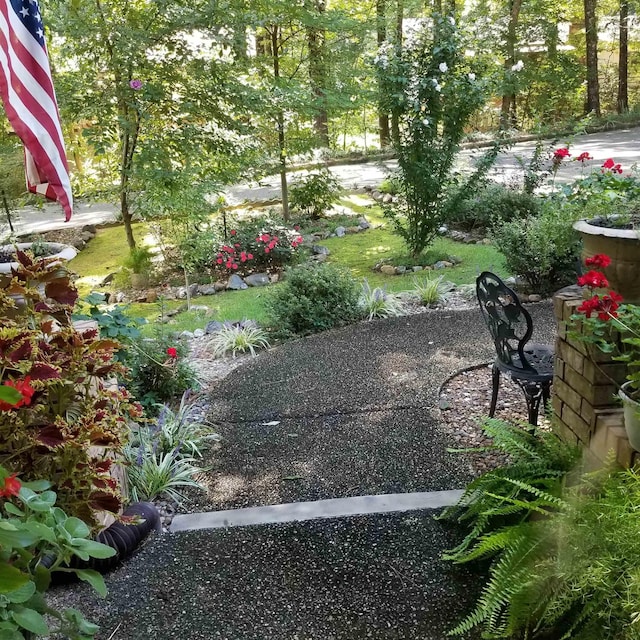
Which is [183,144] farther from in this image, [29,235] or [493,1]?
[493,1]

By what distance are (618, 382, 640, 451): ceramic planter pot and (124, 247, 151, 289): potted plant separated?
6.84 meters

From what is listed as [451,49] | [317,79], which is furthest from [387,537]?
[317,79]

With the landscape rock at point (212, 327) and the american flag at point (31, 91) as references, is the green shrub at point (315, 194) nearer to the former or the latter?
the landscape rock at point (212, 327)

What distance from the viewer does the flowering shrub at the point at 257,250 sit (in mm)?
7559

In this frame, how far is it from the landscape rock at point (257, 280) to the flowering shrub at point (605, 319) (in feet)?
17.9

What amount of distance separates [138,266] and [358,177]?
6.83 meters

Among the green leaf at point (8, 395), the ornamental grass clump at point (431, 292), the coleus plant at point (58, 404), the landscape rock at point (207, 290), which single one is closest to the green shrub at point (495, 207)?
the ornamental grass clump at point (431, 292)

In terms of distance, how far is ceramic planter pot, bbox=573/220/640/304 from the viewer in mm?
2111

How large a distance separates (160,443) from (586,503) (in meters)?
2.15

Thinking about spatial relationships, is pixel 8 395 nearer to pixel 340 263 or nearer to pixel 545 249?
pixel 545 249

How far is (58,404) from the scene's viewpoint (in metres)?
2.03

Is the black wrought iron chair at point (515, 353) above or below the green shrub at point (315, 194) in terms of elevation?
below

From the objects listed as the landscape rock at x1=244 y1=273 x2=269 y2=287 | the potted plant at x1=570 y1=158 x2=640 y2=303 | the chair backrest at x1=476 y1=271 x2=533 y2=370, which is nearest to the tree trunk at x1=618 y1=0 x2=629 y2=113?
the landscape rock at x1=244 y1=273 x2=269 y2=287

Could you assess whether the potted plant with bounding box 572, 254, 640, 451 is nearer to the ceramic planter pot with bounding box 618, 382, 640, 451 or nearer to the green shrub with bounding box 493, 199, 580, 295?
the ceramic planter pot with bounding box 618, 382, 640, 451
